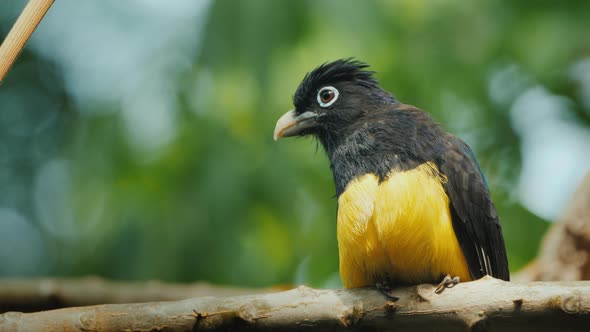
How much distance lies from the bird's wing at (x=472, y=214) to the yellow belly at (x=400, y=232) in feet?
0.48

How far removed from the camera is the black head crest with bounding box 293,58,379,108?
5.68 meters

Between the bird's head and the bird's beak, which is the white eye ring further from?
the bird's beak

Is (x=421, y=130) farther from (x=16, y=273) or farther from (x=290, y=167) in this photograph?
(x=16, y=273)

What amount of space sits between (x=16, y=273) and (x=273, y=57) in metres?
6.06

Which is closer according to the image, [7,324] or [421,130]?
[7,324]

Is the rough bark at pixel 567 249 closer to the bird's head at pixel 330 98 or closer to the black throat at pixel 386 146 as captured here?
the bird's head at pixel 330 98

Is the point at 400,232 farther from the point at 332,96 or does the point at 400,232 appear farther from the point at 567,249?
the point at 567,249

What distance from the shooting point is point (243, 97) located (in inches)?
249

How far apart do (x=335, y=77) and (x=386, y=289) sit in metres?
2.22

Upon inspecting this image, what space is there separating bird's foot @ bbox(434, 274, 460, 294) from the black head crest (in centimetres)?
189

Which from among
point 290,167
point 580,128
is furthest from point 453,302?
point 580,128

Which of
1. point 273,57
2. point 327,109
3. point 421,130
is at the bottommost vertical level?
point 421,130

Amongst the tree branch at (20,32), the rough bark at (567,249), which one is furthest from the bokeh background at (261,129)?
the tree branch at (20,32)

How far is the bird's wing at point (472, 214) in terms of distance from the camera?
4.72 m
